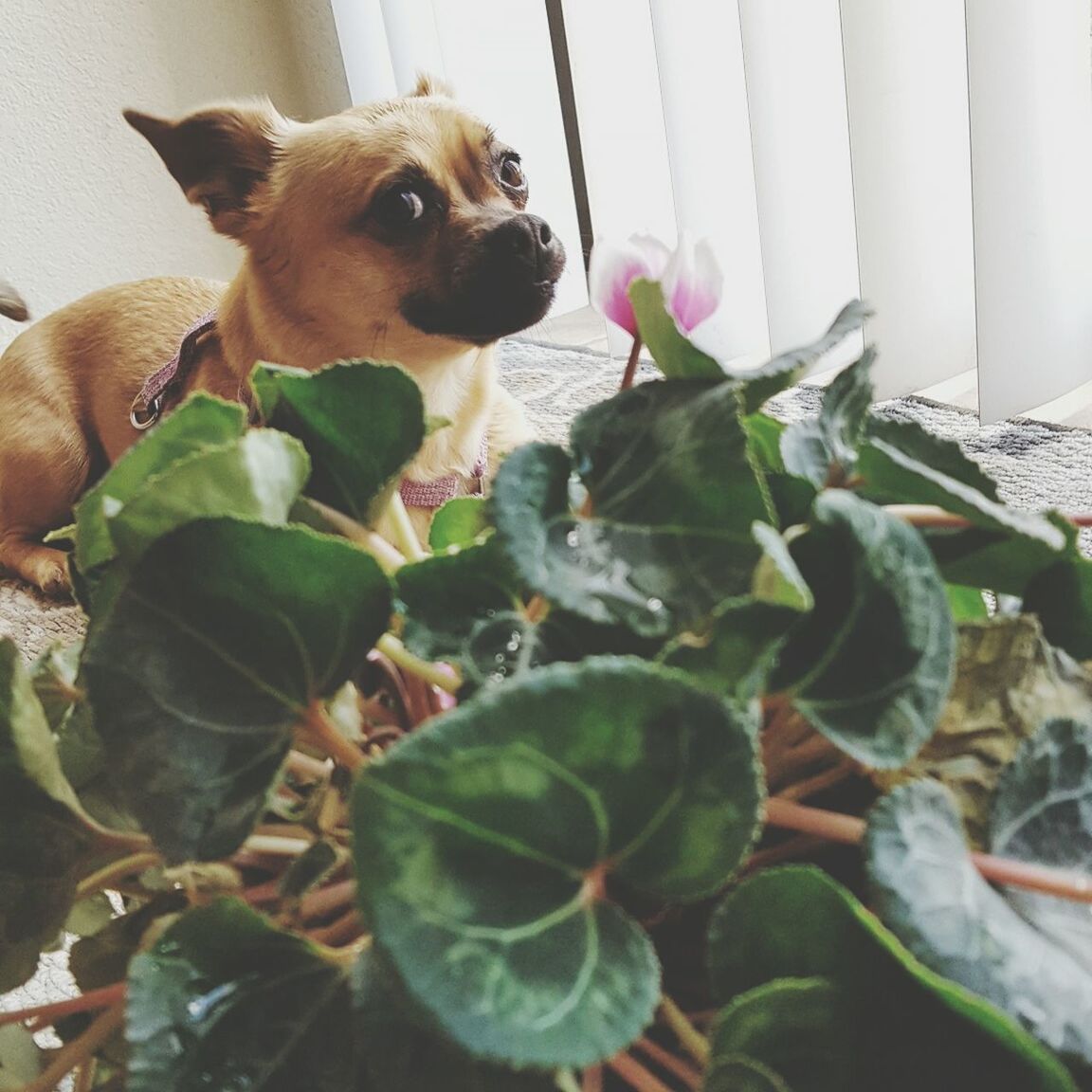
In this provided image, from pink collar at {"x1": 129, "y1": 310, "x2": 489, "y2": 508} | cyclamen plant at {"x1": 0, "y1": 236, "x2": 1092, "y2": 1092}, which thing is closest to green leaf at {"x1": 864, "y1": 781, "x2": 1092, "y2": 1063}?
cyclamen plant at {"x1": 0, "y1": 236, "x2": 1092, "y2": 1092}

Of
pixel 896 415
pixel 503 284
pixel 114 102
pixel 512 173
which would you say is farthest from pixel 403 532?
pixel 114 102

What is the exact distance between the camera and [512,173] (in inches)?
53.0

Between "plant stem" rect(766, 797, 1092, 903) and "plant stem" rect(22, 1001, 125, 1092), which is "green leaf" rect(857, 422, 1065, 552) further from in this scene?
"plant stem" rect(22, 1001, 125, 1092)

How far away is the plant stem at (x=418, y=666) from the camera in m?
0.23

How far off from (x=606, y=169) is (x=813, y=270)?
0.59 m

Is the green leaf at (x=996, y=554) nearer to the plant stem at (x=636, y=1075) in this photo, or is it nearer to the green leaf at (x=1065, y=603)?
the green leaf at (x=1065, y=603)

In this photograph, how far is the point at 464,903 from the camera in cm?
15

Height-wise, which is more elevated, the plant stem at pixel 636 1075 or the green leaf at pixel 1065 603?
the green leaf at pixel 1065 603

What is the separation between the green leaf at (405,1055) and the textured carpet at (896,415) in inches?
22.9

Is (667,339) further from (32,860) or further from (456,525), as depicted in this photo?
(32,860)

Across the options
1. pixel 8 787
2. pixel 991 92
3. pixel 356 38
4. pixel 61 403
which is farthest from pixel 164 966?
pixel 356 38

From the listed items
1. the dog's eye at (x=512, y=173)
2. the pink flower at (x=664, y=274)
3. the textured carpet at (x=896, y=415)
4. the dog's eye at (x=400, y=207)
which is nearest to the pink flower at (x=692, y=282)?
the pink flower at (x=664, y=274)

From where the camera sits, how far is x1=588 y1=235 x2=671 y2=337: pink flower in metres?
0.28

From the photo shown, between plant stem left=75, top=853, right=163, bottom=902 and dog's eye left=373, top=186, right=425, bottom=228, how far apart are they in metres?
1.07
